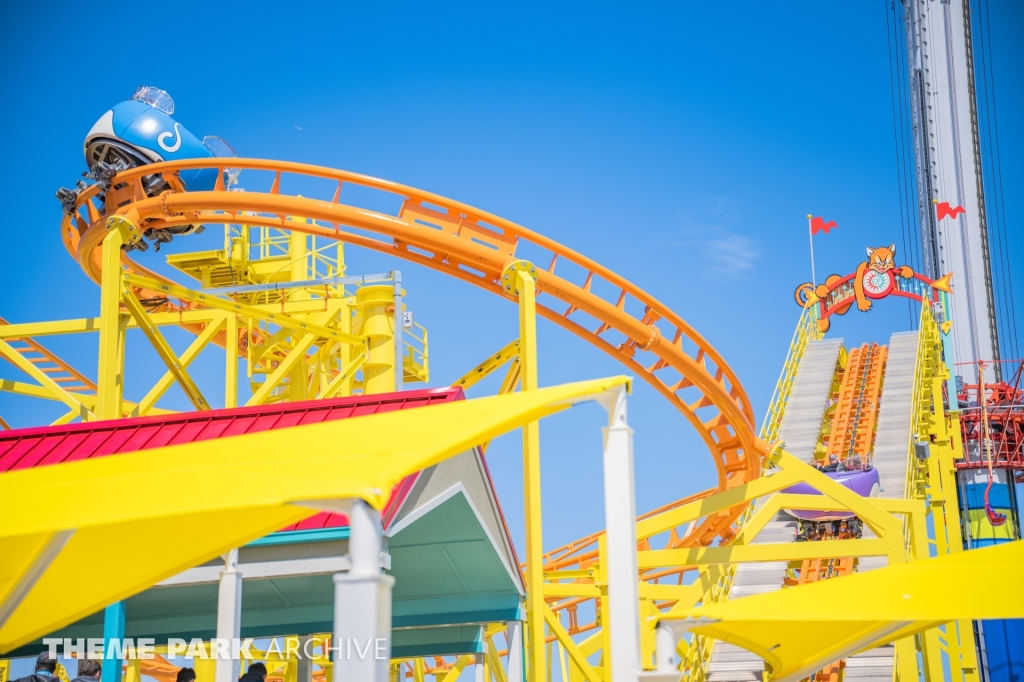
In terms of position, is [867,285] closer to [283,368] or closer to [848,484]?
[848,484]

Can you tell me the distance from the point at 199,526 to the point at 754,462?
11.4 m

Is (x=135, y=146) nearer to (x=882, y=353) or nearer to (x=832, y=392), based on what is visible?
(x=832, y=392)

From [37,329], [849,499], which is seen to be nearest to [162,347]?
[37,329]

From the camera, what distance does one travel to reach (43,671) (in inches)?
274

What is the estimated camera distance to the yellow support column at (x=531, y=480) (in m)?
9.29

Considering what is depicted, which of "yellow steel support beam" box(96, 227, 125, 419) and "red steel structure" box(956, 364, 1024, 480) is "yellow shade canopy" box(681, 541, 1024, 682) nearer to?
"yellow steel support beam" box(96, 227, 125, 419)

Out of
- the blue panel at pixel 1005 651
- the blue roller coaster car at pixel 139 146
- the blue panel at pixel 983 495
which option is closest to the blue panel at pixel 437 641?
the blue roller coaster car at pixel 139 146

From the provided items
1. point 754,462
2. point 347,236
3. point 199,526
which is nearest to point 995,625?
point 754,462

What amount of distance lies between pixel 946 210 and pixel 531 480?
31461mm

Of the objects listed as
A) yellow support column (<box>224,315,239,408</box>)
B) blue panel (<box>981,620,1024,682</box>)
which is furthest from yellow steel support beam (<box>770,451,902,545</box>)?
blue panel (<box>981,620,1024,682</box>)

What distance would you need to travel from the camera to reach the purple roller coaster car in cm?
1731

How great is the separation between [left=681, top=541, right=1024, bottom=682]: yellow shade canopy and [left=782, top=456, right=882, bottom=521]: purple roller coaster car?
437 inches

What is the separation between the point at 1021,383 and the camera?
29578 millimetres

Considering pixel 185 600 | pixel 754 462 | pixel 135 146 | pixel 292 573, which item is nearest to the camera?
pixel 292 573
